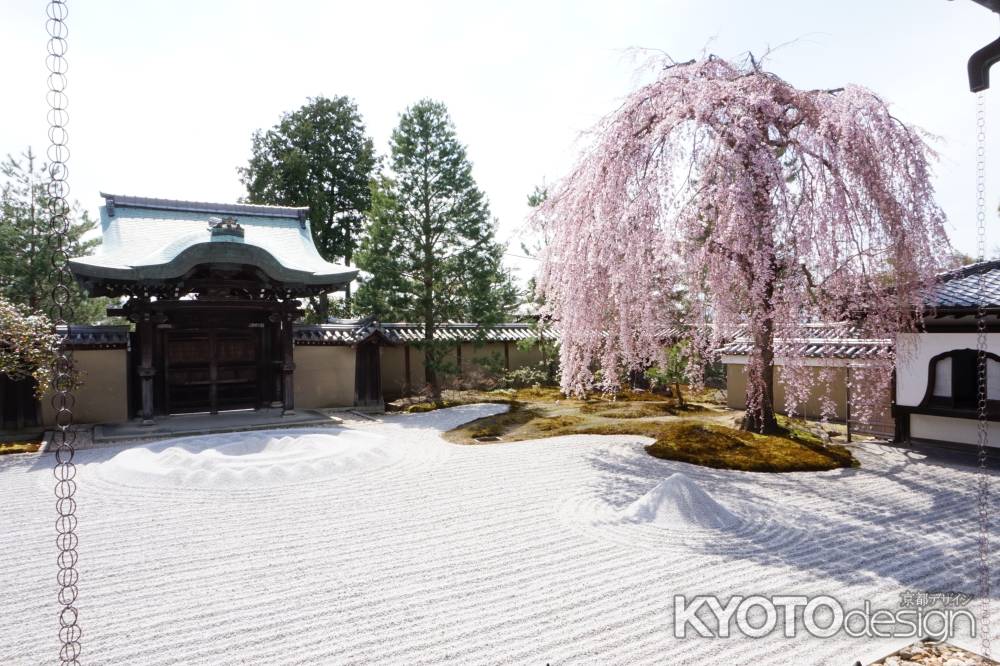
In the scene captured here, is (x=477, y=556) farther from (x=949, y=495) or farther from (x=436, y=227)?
(x=436, y=227)

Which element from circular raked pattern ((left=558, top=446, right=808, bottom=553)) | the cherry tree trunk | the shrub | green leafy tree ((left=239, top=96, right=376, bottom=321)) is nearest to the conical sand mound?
circular raked pattern ((left=558, top=446, right=808, bottom=553))

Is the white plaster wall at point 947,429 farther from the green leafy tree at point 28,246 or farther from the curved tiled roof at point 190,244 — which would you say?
the green leafy tree at point 28,246

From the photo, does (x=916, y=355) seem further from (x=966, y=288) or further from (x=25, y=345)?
(x=25, y=345)

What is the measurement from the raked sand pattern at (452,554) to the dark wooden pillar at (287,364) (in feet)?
16.8

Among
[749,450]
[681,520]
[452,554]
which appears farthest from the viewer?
[749,450]

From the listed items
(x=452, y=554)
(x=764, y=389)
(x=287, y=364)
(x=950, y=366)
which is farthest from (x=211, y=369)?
(x=950, y=366)

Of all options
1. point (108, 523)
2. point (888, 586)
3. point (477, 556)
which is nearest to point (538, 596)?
point (477, 556)

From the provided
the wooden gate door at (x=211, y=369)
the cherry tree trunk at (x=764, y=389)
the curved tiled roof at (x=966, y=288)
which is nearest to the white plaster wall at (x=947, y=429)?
the curved tiled roof at (x=966, y=288)

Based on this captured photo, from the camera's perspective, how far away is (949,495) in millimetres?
7371

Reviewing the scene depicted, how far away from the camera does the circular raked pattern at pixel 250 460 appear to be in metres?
8.41

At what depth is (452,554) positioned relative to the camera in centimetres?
548

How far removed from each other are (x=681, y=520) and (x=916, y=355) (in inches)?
278

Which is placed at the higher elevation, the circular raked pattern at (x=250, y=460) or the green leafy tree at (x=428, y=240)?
the green leafy tree at (x=428, y=240)

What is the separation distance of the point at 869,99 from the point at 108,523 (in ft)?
39.5
